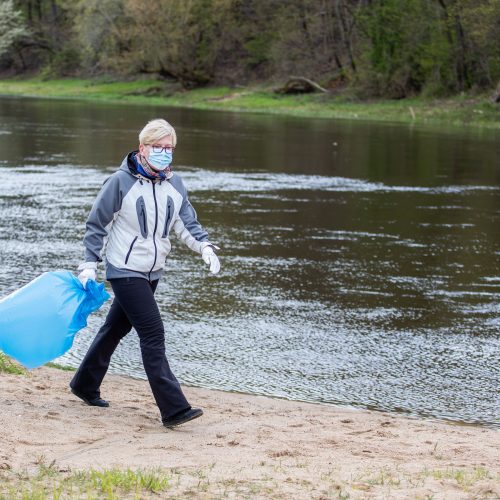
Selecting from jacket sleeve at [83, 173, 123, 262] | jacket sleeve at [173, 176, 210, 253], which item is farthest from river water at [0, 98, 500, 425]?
jacket sleeve at [83, 173, 123, 262]

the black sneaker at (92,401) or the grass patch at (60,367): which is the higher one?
the black sneaker at (92,401)

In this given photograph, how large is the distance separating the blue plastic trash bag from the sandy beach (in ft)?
1.13

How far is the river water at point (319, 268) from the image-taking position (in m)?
7.66

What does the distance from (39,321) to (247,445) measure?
5.22ft

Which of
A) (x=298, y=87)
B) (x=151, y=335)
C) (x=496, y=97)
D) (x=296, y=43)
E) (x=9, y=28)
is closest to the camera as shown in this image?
(x=151, y=335)

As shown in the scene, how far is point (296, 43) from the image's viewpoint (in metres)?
58.4

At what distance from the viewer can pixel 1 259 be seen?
453 inches

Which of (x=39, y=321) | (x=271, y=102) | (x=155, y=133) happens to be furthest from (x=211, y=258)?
(x=271, y=102)

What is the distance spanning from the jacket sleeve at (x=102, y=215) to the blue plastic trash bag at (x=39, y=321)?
0.80 ft

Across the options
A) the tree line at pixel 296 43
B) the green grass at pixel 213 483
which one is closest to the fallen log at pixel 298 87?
the tree line at pixel 296 43

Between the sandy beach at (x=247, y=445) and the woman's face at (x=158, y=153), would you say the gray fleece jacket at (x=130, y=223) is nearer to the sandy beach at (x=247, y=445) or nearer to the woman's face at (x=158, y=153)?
the woman's face at (x=158, y=153)

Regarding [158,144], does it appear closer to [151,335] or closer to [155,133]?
[155,133]

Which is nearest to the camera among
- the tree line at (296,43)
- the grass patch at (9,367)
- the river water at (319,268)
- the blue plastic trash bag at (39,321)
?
the blue plastic trash bag at (39,321)

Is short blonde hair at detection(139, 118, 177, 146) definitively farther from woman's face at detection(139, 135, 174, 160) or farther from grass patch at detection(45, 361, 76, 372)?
grass patch at detection(45, 361, 76, 372)
